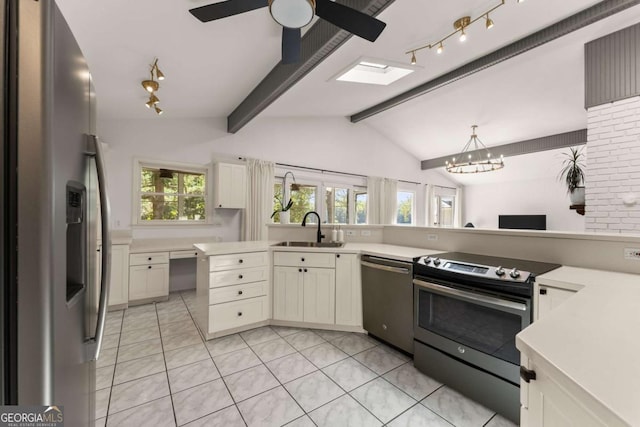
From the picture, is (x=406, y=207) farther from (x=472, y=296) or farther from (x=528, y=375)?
(x=528, y=375)

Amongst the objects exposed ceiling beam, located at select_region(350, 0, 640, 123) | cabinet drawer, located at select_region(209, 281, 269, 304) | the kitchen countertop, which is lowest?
cabinet drawer, located at select_region(209, 281, 269, 304)

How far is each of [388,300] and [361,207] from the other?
4125 millimetres

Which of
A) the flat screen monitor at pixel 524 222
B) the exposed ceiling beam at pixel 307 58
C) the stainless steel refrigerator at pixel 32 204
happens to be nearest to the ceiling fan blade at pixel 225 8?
the exposed ceiling beam at pixel 307 58

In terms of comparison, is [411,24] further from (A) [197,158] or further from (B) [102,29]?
(A) [197,158]

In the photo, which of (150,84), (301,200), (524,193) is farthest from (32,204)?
(524,193)

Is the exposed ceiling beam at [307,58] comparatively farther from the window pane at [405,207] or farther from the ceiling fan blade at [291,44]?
the window pane at [405,207]

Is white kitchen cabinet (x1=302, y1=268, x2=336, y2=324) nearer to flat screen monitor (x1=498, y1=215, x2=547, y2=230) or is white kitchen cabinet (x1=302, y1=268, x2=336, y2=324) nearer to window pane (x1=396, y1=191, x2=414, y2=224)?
window pane (x1=396, y1=191, x2=414, y2=224)

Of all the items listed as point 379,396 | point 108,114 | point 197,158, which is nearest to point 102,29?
point 108,114

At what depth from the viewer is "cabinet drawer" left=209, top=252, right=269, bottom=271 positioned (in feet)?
8.16

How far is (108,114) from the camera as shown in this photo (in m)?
3.50

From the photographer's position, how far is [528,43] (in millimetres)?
3008

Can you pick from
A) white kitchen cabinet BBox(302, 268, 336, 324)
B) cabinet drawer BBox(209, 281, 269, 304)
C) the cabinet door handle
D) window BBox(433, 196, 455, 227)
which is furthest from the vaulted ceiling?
window BBox(433, 196, 455, 227)

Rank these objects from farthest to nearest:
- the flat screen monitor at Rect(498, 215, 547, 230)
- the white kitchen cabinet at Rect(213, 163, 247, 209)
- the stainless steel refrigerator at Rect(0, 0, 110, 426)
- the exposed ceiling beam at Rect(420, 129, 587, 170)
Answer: the flat screen monitor at Rect(498, 215, 547, 230) < the exposed ceiling beam at Rect(420, 129, 587, 170) < the white kitchen cabinet at Rect(213, 163, 247, 209) < the stainless steel refrigerator at Rect(0, 0, 110, 426)

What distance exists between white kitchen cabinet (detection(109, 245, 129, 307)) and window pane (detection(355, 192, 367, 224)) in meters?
4.50
